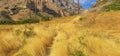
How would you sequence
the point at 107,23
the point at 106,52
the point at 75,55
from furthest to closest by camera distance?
the point at 107,23 → the point at 106,52 → the point at 75,55

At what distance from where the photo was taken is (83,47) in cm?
1086

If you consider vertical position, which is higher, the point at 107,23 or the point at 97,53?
the point at 97,53

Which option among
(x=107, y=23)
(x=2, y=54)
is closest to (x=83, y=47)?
(x=2, y=54)

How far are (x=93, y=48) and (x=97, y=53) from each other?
0.78m

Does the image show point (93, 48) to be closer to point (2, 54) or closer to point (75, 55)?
point (75, 55)

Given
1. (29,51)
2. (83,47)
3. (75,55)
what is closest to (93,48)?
(83,47)

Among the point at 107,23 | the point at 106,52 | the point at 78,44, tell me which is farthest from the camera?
the point at 107,23

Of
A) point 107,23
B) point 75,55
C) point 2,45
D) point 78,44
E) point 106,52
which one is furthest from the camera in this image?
point 107,23

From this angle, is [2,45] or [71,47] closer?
[71,47]

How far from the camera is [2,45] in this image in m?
12.1

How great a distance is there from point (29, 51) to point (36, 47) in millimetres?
724

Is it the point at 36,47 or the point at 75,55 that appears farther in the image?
the point at 36,47

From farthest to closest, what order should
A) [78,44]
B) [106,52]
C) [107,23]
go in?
[107,23]
[78,44]
[106,52]

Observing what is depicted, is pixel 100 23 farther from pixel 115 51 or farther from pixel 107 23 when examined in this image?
pixel 115 51
